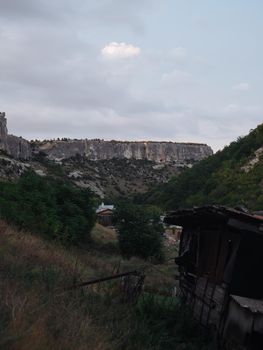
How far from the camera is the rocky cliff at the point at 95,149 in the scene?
417 feet

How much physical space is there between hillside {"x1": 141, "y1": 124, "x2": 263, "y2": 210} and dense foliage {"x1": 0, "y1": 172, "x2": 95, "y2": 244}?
15515mm

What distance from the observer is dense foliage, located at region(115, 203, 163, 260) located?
134 ft

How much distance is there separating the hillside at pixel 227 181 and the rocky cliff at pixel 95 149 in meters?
39.4

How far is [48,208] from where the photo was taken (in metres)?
30.5

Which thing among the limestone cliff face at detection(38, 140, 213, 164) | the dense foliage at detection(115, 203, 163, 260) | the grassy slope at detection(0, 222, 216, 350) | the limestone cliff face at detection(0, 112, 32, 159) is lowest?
the dense foliage at detection(115, 203, 163, 260)

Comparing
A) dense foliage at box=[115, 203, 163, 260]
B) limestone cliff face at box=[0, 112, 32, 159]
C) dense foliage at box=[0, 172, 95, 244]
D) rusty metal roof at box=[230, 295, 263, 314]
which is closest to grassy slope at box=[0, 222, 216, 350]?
rusty metal roof at box=[230, 295, 263, 314]

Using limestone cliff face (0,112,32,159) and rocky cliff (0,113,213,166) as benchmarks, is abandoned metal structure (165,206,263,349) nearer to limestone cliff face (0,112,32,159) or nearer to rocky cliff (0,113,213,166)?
limestone cliff face (0,112,32,159)

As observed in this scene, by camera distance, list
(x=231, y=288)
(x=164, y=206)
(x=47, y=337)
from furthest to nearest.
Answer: (x=164, y=206) < (x=231, y=288) < (x=47, y=337)


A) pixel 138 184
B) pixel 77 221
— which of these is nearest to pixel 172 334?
pixel 77 221

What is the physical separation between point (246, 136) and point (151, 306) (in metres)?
81.4

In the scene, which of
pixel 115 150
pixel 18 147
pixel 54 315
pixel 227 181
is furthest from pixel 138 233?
pixel 115 150

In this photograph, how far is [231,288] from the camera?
849 centimetres

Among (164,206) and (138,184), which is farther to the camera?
(138,184)

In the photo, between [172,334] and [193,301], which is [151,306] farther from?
[193,301]
